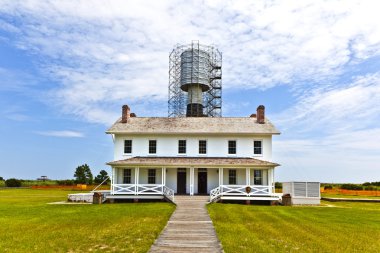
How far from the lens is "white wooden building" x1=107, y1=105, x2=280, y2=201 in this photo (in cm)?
2914

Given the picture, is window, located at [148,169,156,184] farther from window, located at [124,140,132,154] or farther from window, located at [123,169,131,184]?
window, located at [124,140,132,154]

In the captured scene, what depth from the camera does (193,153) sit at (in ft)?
102

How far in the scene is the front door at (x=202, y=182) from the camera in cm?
3027

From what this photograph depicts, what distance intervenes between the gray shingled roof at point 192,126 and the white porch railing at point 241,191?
16.1ft

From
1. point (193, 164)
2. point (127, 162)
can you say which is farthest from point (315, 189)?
point (127, 162)

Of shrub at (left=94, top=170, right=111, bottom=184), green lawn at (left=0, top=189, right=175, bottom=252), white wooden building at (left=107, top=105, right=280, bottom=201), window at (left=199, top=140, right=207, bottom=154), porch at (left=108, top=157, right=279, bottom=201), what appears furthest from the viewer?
shrub at (left=94, top=170, right=111, bottom=184)

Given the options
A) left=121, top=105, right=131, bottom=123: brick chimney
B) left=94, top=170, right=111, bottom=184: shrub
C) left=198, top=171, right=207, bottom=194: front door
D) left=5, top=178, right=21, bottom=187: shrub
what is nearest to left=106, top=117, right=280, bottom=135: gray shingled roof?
left=121, top=105, right=131, bottom=123: brick chimney

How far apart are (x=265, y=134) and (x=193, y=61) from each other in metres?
15.9

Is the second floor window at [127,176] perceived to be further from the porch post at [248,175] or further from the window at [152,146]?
the porch post at [248,175]

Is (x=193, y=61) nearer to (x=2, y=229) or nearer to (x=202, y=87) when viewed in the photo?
(x=202, y=87)

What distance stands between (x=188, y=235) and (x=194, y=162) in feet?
53.7

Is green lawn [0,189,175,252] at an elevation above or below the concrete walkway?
below

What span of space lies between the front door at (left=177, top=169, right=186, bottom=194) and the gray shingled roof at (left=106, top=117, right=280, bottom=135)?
3.53 meters

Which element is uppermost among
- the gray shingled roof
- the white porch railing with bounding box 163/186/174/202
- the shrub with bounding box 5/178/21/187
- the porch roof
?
the gray shingled roof
